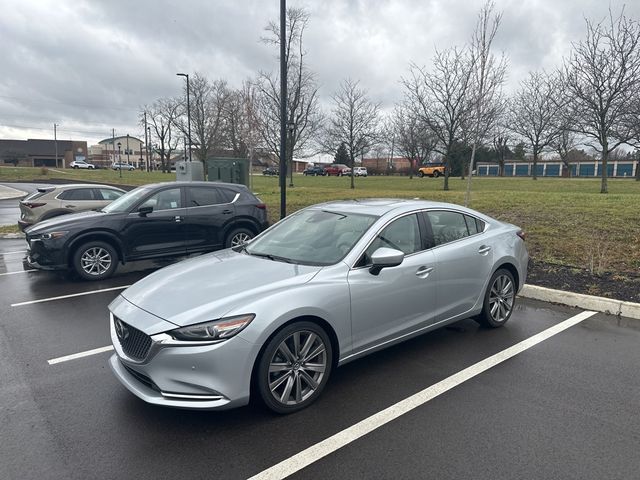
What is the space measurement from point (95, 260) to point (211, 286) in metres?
4.93

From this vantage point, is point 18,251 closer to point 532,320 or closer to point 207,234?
point 207,234

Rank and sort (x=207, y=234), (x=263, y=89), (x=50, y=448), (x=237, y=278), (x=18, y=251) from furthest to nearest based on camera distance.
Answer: (x=263, y=89), (x=18, y=251), (x=207, y=234), (x=237, y=278), (x=50, y=448)

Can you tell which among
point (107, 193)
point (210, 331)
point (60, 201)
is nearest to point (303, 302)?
point (210, 331)

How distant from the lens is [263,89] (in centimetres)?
3186

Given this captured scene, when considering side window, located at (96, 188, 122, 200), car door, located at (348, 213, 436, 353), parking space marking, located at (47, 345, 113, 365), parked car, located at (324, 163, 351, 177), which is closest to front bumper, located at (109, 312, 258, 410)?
car door, located at (348, 213, 436, 353)

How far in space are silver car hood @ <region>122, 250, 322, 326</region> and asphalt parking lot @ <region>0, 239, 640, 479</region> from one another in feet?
2.57

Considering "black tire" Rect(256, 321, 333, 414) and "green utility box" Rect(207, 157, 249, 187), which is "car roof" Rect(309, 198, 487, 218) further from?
"green utility box" Rect(207, 157, 249, 187)

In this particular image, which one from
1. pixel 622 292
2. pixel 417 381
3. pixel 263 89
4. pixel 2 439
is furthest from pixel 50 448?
pixel 263 89

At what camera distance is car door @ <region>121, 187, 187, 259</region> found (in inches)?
301

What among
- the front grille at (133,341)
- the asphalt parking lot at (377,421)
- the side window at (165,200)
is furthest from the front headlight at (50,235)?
the front grille at (133,341)

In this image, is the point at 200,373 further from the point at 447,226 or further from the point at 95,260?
the point at 95,260

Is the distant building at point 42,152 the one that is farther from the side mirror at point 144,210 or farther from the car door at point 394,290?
the car door at point 394,290

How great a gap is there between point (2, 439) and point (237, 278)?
183 centimetres

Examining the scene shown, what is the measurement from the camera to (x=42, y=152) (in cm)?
10288
